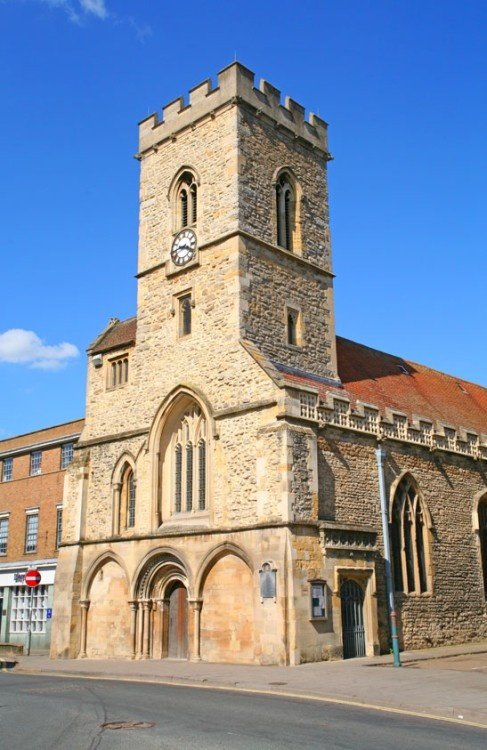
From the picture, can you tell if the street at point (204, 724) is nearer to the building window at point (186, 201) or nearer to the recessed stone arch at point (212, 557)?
the recessed stone arch at point (212, 557)

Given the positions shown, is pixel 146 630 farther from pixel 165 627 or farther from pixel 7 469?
pixel 7 469

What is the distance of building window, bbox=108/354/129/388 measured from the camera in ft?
88.6

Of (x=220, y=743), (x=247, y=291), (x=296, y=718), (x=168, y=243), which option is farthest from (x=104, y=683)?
(x=168, y=243)

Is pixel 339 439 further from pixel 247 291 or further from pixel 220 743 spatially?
pixel 220 743

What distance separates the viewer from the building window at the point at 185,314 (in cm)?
2531

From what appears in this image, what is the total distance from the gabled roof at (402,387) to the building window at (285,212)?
4.92m

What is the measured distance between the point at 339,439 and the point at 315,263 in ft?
24.9

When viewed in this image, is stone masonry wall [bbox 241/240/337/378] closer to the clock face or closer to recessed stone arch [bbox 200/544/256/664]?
the clock face

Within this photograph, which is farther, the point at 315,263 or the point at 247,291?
the point at 315,263

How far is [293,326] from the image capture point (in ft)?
84.8

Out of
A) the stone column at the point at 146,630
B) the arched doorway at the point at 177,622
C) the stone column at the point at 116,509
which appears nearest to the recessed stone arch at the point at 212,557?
the arched doorway at the point at 177,622

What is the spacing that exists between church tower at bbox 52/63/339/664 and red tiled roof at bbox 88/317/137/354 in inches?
4.7

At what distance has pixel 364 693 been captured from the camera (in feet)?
43.5

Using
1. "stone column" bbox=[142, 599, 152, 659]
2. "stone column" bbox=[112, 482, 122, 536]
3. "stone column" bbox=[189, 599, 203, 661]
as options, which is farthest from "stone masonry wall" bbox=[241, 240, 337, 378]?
"stone column" bbox=[142, 599, 152, 659]
